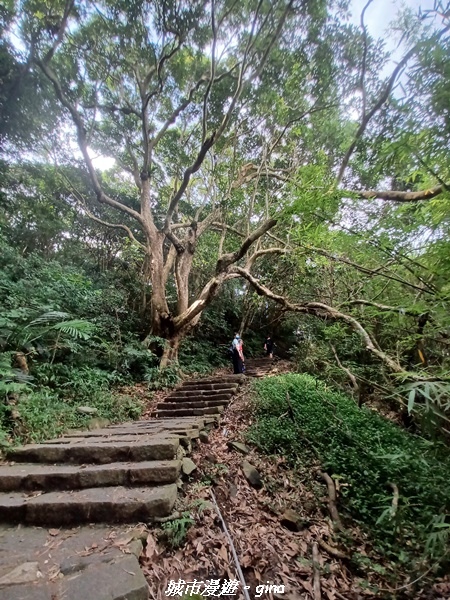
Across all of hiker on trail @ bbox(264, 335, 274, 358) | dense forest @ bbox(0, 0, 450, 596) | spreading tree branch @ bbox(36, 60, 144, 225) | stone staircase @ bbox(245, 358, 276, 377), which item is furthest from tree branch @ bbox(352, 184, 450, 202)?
hiker on trail @ bbox(264, 335, 274, 358)

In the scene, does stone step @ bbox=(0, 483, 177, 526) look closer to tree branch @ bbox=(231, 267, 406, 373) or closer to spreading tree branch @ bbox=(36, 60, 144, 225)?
tree branch @ bbox=(231, 267, 406, 373)

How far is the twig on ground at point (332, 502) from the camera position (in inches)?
119

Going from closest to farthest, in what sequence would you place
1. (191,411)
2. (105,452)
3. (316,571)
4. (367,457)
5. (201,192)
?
(316,571)
(105,452)
(367,457)
(191,411)
(201,192)

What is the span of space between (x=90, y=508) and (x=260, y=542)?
4.72 feet

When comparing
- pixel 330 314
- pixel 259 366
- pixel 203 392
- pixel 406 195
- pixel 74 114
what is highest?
pixel 74 114

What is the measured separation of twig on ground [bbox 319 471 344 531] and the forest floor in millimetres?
63

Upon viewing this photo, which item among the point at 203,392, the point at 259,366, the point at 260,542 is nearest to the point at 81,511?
the point at 260,542

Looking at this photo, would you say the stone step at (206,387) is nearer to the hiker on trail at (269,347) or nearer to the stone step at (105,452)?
the stone step at (105,452)

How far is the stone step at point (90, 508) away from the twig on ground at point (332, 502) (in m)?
1.88

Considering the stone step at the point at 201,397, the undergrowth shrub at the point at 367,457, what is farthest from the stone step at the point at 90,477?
the stone step at the point at 201,397

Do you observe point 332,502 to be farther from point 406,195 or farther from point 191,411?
point 406,195

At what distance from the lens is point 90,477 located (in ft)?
8.13

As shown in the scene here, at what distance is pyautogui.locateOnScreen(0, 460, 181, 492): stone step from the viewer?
244 cm

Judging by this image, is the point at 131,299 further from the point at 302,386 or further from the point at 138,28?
the point at 138,28
